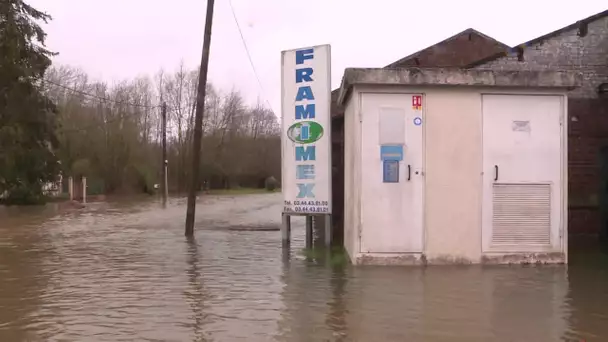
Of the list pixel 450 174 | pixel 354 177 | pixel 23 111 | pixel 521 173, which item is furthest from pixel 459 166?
pixel 23 111

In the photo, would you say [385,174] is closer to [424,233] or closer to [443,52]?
[424,233]

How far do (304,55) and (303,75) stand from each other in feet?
1.37

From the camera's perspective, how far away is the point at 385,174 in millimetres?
10641

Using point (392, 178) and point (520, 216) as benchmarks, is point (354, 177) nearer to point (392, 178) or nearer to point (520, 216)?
point (392, 178)

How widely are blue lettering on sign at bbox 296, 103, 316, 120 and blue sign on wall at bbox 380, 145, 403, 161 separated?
2.75 m

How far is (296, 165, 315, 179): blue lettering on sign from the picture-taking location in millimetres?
13086

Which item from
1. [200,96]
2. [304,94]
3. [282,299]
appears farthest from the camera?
[200,96]

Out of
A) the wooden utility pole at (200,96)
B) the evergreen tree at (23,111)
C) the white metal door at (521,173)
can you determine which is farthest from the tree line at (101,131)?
the white metal door at (521,173)

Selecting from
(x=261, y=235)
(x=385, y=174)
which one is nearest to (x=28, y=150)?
(x=261, y=235)

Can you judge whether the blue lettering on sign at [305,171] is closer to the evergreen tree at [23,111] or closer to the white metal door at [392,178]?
the white metal door at [392,178]

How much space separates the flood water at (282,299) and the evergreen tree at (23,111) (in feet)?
73.6

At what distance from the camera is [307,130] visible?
13.1 m

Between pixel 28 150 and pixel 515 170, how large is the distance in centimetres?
2988

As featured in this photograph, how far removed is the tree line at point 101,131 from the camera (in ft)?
109
